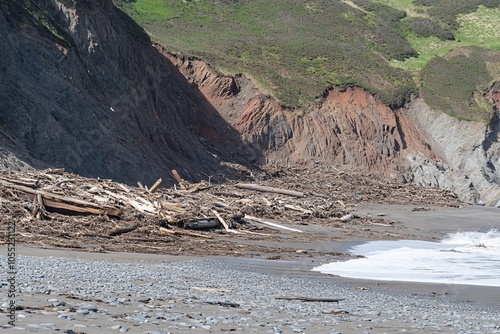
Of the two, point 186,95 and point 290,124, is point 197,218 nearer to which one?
point 186,95

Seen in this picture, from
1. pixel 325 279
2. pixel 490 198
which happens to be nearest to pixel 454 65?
pixel 490 198

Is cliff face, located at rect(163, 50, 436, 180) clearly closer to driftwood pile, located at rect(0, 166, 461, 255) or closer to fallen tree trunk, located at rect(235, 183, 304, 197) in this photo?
fallen tree trunk, located at rect(235, 183, 304, 197)

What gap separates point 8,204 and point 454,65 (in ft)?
178

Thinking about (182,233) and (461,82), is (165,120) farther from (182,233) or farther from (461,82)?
Result: (461,82)

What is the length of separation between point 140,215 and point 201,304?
388 inches

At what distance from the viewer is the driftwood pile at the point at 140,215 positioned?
1686cm

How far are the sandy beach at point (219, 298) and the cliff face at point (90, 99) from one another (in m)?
11.1

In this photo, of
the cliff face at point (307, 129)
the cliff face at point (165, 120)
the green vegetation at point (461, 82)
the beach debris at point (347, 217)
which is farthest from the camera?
the green vegetation at point (461, 82)

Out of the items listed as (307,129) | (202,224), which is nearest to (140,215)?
(202,224)

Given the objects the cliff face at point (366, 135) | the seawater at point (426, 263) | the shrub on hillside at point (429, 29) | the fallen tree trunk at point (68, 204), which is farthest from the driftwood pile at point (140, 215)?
the shrub on hillside at point (429, 29)

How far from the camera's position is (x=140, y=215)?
62.4 ft

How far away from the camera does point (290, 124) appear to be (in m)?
49.9

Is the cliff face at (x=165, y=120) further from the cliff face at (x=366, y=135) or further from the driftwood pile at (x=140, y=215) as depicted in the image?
the driftwood pile at (x=140, y=215)

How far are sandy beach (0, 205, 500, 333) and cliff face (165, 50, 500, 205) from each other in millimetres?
31678
